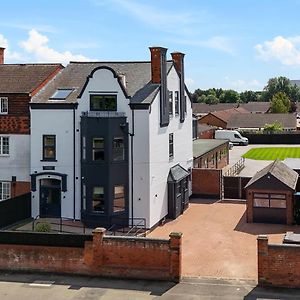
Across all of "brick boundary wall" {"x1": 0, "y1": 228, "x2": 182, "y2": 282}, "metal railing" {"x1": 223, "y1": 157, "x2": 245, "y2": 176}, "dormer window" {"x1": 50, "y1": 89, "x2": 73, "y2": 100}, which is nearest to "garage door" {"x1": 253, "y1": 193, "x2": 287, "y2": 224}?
"brick boundary wall" {"x1": 0, "y1": 228, "x2": 182, "y2": 282}

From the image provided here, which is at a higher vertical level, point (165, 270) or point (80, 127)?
point (80, 127)

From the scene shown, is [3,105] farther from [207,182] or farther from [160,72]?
[207,182]

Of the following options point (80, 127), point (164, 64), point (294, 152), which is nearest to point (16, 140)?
point (80, 127)

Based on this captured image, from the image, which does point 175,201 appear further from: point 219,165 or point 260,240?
point 219,165

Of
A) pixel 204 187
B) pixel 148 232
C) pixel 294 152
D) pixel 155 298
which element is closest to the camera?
pixel 155 298

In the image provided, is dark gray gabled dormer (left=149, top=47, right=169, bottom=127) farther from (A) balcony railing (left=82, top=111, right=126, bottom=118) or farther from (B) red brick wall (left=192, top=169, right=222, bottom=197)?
(B) red brick wall (left=192, top=169, right=222, bottom=197)

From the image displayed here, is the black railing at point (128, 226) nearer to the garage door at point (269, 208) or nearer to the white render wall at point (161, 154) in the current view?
the white render wall at point (161, 154)
